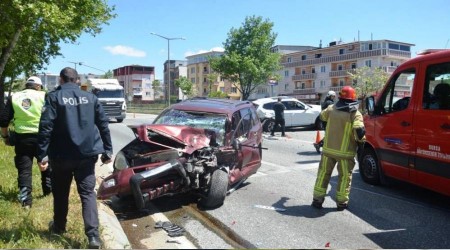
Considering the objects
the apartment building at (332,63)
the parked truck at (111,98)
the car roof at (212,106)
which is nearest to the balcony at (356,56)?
the apartment building at (332,63)

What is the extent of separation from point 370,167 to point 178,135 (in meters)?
3.66

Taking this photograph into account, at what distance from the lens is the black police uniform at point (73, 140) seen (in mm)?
4020

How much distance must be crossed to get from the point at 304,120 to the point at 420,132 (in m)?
14.2

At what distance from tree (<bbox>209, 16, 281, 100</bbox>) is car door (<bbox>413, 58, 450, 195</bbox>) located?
3749 centimetres

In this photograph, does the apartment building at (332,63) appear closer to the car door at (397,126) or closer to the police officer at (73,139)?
the car door at (397,126)

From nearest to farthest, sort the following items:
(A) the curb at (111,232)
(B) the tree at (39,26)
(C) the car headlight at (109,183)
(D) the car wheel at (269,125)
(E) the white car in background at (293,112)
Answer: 1. (A) the curb at (111,232)
2. (C) the car headlight at (109,183)
3. (B) the tree at (39,26)
4. (D) the car wheel at (269,125)
5. (E) the white car in background at (293,112)

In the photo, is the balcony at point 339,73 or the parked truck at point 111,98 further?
the balcony at point 339,73

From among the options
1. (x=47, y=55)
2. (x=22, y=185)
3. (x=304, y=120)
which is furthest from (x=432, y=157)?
Result: (x=47, y=55)

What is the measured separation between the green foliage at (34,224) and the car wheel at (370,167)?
16.3 feet

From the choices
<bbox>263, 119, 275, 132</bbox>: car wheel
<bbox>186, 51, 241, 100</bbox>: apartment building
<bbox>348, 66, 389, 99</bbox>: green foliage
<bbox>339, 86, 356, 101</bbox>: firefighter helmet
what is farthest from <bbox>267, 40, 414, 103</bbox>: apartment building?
<bbox>339, 86, 356, 101</bbox>: firefighter helmet

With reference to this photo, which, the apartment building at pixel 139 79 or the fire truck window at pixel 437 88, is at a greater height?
the apartment building at pixel 139 79

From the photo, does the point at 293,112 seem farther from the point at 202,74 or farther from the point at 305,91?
the point at 202,74

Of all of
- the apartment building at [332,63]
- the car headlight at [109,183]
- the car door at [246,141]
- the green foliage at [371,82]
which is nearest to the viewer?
the car headlight at [109,183]

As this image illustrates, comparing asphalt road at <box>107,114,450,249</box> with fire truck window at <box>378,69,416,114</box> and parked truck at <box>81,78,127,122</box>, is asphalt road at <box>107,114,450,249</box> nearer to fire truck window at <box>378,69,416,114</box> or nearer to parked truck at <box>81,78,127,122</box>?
fire truck window at <box>378,69,416,114</box>
